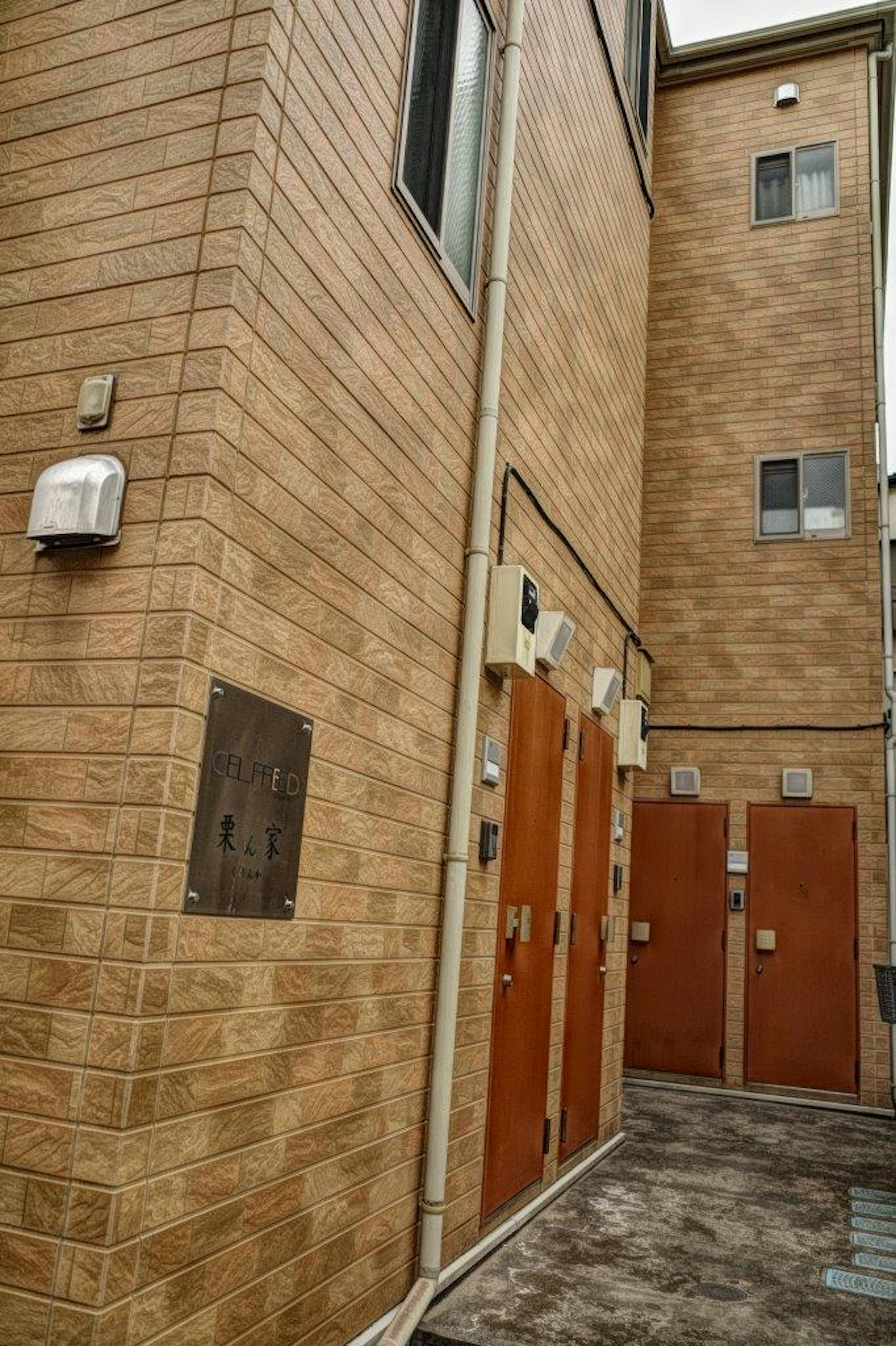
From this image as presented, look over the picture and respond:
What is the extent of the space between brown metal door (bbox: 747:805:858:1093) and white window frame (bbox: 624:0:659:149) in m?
5.43

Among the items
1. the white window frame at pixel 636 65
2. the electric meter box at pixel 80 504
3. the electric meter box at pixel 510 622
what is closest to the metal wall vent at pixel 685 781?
the white window frame at pixel 636 65

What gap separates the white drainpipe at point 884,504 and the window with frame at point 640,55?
2613mm

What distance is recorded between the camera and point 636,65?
7.61 m

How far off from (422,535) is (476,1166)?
2.34 meters

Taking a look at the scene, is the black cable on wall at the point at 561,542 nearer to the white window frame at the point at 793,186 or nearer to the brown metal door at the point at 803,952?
the brown metal door at the point at 803,952

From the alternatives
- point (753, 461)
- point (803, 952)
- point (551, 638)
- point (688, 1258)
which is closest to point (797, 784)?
point (803, 952)

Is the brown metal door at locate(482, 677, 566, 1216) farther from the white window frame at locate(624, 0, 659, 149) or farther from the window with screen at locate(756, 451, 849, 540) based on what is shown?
the window with screen at locate(756, 451, 849, 540)

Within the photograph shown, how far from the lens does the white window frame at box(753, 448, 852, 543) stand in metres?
9.00

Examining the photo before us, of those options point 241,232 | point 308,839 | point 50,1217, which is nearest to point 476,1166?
point 308,839

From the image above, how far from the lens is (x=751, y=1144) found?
641 centimetres

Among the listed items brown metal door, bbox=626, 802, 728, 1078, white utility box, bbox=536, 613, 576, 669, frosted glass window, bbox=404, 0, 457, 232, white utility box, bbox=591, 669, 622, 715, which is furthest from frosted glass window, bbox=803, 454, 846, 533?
frosted glass window, bbox=404, 0, 457, 232

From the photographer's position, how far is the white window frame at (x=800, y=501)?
9000mm

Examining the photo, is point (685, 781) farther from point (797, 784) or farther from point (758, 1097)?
point (758, 1097)

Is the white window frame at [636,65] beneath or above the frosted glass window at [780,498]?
above
